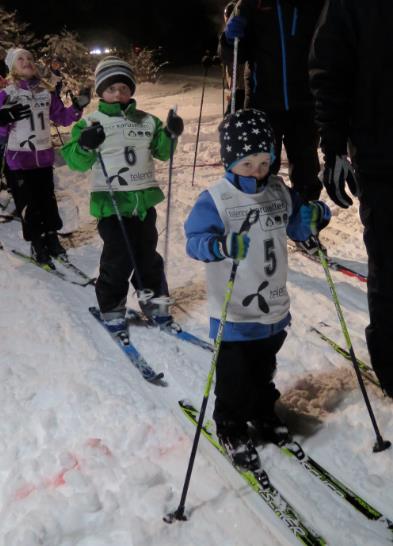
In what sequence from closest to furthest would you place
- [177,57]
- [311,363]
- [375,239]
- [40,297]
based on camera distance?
[375,239], [311,363], [40,297], [177,57]

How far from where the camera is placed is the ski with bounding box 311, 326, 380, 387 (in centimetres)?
332

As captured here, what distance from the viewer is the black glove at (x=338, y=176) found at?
2.89m

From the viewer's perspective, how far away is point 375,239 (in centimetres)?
287

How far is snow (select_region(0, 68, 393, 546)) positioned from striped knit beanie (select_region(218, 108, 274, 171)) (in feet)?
4.77

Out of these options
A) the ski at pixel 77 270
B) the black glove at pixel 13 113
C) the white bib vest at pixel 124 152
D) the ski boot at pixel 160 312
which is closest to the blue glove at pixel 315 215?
the white bib vest at pixel 124 152

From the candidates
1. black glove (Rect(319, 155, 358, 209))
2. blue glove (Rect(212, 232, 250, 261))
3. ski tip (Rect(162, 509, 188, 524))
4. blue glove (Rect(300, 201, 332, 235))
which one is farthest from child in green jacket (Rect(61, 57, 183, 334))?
ski tip (Rect(162, 509, 188, 524))

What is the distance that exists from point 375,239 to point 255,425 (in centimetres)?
114

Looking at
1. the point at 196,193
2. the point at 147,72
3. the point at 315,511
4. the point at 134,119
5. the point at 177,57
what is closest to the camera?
the point at 315,511

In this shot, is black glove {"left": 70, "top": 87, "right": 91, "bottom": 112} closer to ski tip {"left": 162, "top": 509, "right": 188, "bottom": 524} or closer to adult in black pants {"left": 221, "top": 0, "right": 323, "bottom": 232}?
adult in black pants {"left": 221, "top": 0, "right": 323, "bottom": 232}

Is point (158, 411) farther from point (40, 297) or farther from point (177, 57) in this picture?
point (177, 57)

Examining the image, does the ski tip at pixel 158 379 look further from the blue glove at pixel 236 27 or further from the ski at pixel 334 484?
the blue glove at pixel 236 27

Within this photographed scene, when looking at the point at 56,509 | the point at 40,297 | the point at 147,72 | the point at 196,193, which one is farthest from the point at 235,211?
the point at 147,72

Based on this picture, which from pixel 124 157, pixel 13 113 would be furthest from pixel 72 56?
pixel 124 157

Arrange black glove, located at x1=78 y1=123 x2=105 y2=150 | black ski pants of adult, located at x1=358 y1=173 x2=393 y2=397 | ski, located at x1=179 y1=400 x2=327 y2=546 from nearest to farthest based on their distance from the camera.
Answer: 1. ski, located at x1=179 y1=400 x2=327 y2=546
2. black ski pants of adult, located at x1=358 y1=173 x2=393 y2=397
3. black glove, located at x1=78 y1=123 x2=105 y2=150
